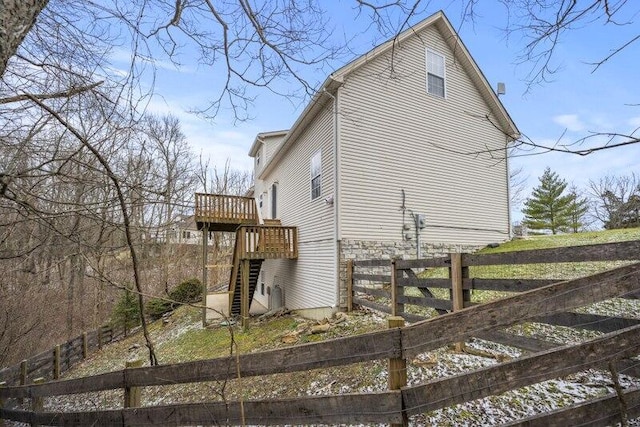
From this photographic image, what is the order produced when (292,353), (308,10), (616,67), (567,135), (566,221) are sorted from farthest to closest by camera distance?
(566,221) → (308,10) → (616,67) → (567,135) → (292,353)

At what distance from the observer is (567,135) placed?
7.25 feet

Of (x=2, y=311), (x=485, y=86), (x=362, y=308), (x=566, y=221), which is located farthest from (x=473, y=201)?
(x=566, y=221)

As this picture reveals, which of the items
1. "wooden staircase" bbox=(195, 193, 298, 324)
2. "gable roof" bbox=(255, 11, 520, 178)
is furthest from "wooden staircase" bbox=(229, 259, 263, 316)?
"gable roof" bbox=(255, 11, 520, 178)

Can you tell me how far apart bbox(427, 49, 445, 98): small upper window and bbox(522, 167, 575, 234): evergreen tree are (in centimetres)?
2491

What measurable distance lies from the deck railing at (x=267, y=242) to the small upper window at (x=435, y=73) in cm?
610

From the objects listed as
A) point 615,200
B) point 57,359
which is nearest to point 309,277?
point 57,359

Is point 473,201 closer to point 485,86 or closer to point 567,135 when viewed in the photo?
point 485,86

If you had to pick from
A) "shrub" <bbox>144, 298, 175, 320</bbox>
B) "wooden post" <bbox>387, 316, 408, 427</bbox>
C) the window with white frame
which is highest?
the window with white frame

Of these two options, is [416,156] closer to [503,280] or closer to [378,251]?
[378,251]

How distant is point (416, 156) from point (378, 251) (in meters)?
3.07

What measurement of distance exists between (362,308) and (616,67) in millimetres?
6555

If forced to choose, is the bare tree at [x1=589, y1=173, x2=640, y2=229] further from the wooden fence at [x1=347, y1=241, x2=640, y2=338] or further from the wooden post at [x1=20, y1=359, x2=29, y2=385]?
the wooden post at [x1=20, y1=359, x2=29, y2=385]

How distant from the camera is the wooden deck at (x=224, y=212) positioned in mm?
11539

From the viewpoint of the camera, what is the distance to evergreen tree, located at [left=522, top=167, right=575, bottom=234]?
29312 mm
